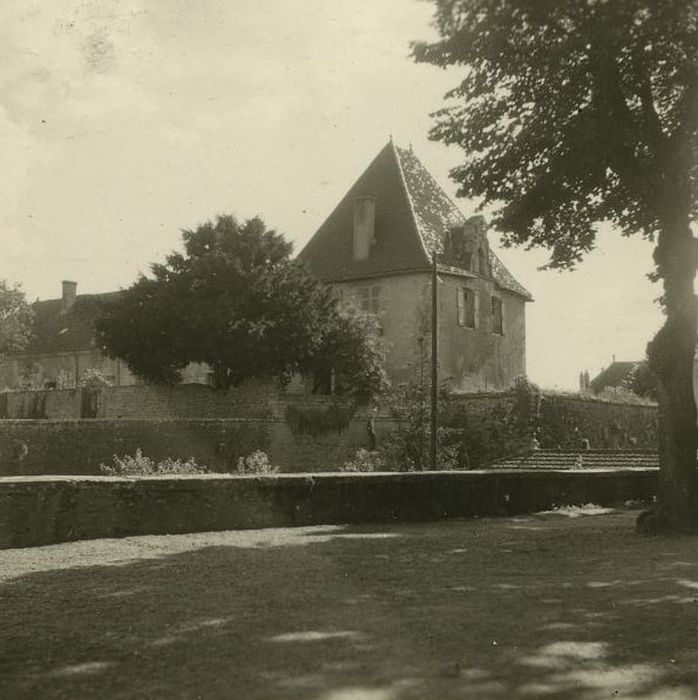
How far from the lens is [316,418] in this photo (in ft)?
103

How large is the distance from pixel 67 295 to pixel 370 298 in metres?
26.9

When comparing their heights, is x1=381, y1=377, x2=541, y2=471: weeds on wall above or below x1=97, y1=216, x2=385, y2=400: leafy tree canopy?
below

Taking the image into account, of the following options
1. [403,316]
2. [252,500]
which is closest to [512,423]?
[403,316]

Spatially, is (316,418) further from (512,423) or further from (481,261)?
(481,261)

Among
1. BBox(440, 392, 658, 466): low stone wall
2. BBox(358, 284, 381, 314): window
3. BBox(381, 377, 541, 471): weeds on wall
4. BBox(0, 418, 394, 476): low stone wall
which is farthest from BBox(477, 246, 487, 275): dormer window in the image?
BBox(0, 418, 394, 476): low stone wall

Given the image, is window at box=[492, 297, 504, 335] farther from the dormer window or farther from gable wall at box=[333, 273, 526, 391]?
the dormer window

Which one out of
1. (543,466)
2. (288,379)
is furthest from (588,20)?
(288,379)

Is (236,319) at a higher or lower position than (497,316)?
lower

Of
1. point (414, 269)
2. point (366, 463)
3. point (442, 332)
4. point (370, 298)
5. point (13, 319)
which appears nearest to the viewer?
point (366, 463)

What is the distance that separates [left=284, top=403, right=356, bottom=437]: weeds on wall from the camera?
102ft

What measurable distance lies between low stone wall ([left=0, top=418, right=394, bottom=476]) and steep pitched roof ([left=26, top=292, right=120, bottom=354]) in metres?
24.9

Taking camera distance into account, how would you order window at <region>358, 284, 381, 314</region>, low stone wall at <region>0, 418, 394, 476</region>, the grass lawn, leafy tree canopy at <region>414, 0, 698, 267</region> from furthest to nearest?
window at <region>358, 284, 381, 314</region>, low stone wall at <region>0, 418, 394, 476</region>, leafy tree canopy at <region>414, 0, 698, 267</region>, the grass lawn

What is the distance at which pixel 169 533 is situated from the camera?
34.6 ft

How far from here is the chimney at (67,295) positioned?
58.0 metres
